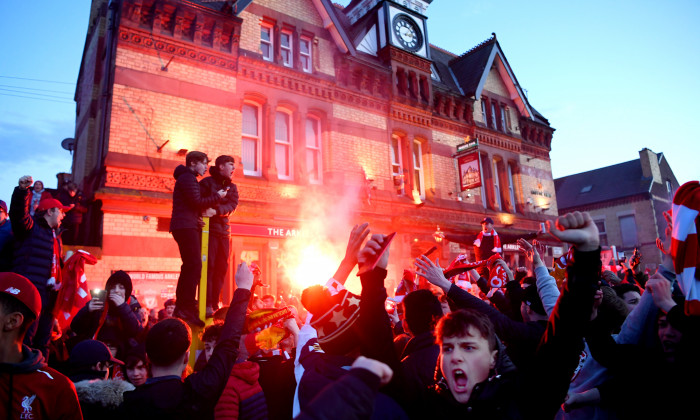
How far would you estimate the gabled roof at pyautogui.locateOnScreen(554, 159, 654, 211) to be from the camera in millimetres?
35000

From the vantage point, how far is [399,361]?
2312 mm

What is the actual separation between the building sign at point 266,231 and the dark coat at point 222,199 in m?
5.74

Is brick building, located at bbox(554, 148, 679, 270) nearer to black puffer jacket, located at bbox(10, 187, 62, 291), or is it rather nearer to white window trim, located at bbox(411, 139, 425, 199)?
white window trim, located at bbox(411, 139, 425, 199)

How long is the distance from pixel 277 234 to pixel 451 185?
831cm

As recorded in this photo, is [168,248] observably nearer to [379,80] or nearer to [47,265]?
[47,265]

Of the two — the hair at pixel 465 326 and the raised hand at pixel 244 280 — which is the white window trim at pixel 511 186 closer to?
the raised hand at pixel 244 280

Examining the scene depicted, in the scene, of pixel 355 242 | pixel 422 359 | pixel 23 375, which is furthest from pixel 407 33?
pixel 23 375

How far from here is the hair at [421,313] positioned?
312 cm

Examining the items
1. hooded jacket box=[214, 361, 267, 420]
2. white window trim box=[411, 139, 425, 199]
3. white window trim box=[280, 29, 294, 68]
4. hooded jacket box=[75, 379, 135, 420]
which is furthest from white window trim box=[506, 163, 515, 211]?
hooded jacket box=[75, 379, 135, 420]

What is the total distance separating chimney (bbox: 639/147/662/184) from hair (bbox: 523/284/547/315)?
125 feet

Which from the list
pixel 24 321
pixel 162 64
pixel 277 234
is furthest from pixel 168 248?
pixel 24 321

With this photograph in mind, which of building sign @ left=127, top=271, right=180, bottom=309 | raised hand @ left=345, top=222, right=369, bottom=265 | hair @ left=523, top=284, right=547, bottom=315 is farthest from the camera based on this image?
building sign @ left=127, top=271, right=180, bottom=309

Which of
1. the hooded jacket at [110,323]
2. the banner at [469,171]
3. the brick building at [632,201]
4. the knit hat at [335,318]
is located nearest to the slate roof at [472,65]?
the banner at [469,171]

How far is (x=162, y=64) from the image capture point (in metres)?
11.3
